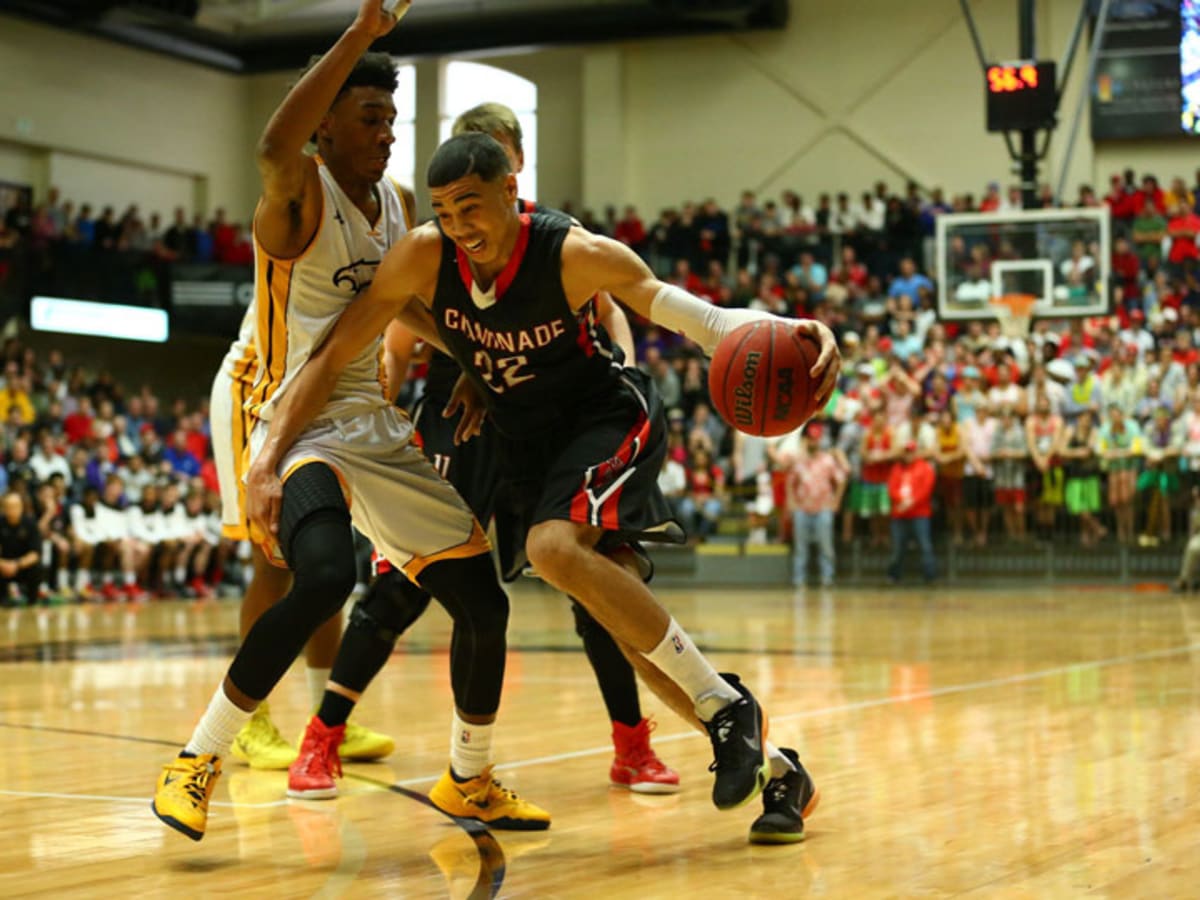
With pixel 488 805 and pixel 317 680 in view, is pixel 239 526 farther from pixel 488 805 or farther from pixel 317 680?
pixel 488 805

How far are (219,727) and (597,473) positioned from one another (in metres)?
1.07

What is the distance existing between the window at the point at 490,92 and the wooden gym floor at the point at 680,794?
734 inches

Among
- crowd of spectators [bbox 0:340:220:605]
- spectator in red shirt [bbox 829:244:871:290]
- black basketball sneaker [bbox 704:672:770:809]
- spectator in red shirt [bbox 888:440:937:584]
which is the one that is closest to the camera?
black basketball sneaker [bbox 704:672:770:809]

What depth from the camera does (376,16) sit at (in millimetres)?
3637

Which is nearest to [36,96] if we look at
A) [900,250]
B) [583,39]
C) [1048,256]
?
[583,39]

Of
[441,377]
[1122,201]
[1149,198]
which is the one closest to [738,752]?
[441,377]

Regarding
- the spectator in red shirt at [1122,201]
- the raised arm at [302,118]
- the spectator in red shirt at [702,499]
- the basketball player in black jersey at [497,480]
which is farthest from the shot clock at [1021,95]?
the raised arm at [302,118]

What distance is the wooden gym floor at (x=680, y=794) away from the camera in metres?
3.25

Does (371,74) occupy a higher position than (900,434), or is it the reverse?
(371,74)

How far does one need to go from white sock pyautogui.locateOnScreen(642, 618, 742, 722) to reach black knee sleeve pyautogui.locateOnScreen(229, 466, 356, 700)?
0.76 metres

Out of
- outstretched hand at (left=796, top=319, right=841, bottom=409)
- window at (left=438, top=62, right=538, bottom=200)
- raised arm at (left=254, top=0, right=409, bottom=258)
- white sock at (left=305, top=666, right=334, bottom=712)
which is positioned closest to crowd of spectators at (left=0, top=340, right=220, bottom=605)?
window at (left=438, top=62, right=538, bottom=200)

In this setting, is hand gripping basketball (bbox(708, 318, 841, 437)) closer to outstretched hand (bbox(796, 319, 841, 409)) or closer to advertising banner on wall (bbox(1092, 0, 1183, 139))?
outstretched hand (bbox(796, 319, 841, 409))

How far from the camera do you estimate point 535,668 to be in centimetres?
823

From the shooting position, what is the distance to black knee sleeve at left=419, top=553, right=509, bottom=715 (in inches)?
154
